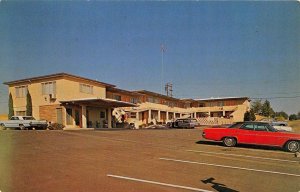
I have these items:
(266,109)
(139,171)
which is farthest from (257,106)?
(139,171)

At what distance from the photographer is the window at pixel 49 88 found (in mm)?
31328

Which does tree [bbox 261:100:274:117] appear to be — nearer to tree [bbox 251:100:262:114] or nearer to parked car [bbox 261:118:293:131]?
tree [bbox 251:100:262:114]

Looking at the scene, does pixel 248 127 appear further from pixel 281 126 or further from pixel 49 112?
pixel 49 112

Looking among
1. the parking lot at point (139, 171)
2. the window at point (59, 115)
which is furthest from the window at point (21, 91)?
the parking lot at point (139, 171)

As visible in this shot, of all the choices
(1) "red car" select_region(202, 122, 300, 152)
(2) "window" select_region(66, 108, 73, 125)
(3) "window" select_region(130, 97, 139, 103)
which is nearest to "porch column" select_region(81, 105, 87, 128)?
(2) "window" select_region(66, 108, 73, 125)

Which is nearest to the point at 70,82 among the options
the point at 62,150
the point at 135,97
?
the point at 135,97

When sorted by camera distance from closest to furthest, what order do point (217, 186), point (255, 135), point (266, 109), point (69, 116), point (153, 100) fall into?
point (217, 186) < point (255, 135) < point (69, 116) < point (153, 100) < point (266, 109)

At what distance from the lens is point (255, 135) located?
15.1 meters

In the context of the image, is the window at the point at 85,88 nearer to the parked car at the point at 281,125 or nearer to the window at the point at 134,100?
the window at the point at 134,100

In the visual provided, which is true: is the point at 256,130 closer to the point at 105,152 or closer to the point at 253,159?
the point at 253,159

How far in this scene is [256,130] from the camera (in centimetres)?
1520

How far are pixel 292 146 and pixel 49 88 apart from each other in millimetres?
25251

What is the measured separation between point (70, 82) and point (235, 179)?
26.3 meters

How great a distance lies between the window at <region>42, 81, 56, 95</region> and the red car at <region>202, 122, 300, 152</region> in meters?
20.3
